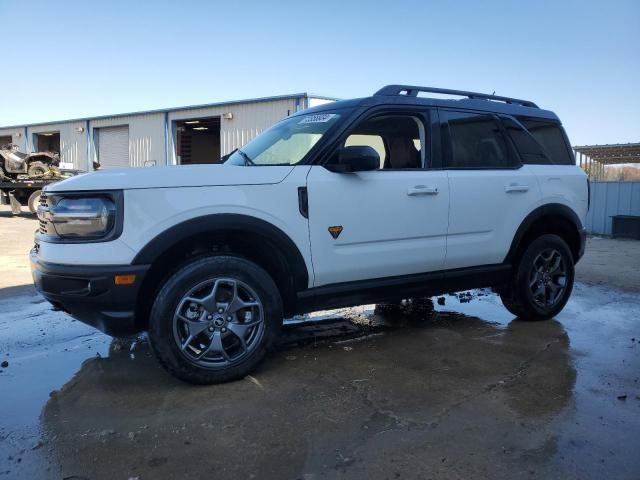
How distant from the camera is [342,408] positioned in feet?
9.93

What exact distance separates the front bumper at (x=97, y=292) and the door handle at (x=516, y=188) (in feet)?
9.87

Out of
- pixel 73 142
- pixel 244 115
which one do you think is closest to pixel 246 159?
pixel 244 115

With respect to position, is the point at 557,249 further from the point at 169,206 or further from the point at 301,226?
the point at 169,206

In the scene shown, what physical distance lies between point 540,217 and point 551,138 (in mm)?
867

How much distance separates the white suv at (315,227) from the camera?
3061 millimetres

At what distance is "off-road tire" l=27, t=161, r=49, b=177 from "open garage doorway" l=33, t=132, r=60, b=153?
1743cm

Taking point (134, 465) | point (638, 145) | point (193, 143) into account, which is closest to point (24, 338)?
point (134, 465)

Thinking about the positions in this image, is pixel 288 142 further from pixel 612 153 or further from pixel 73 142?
pixel 73 142

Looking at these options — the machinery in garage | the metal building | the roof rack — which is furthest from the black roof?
the machinery in garage

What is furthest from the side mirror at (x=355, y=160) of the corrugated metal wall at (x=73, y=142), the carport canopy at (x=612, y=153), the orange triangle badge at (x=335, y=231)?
the corrugated metal wall at (x=73, y=142)

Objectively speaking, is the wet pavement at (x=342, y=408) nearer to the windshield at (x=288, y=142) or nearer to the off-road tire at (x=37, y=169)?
the windshield at (x=288, y=142)

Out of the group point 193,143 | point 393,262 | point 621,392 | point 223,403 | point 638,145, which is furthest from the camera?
point 193,143

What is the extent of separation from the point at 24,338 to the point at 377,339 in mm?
2928

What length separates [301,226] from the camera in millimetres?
3459
